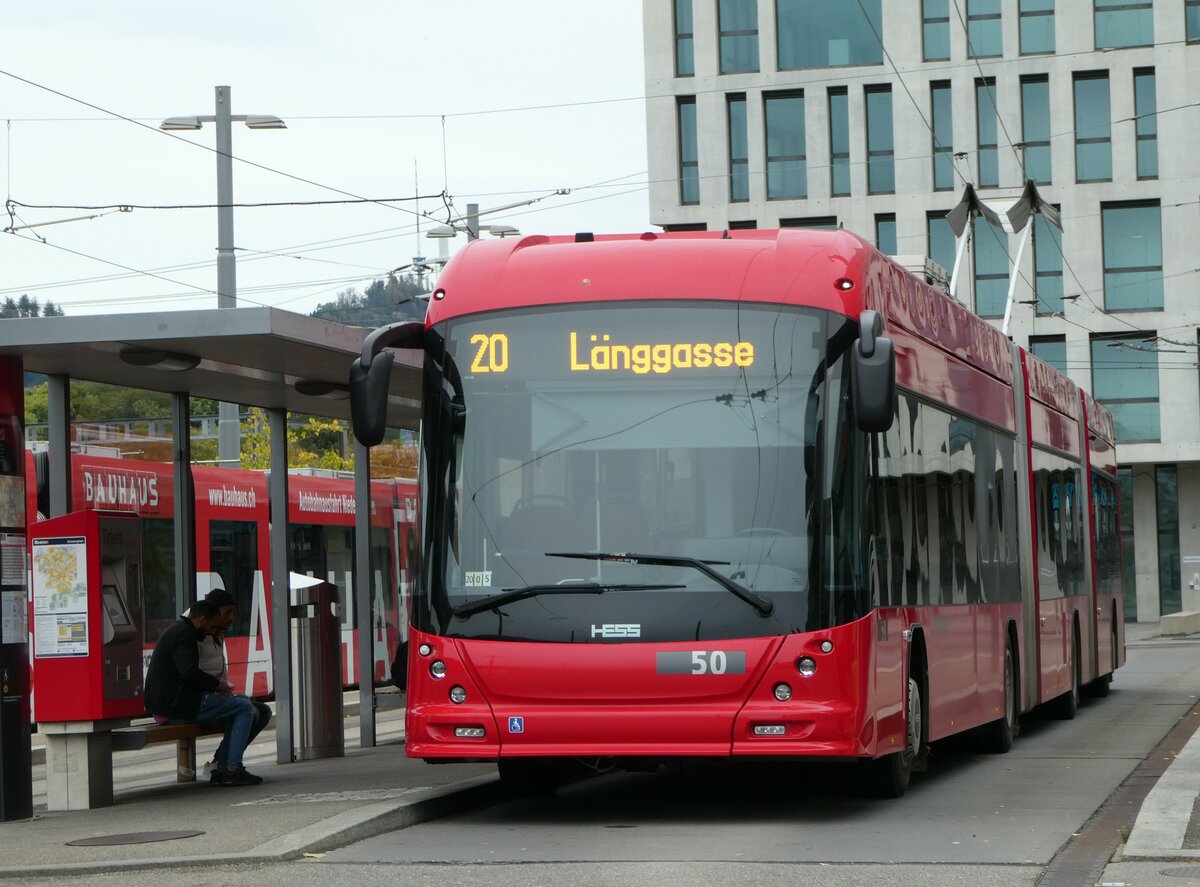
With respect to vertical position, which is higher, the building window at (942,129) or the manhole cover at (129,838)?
the building window at (942,129)

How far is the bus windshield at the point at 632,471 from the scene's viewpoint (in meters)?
10.2

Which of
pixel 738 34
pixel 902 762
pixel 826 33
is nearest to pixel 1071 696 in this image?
pixel 902 762

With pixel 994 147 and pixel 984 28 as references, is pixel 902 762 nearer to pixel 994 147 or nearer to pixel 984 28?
pixel 994 147

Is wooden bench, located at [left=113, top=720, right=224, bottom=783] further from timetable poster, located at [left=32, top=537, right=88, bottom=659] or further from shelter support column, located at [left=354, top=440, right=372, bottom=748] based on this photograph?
shelter support column, located at [left=354, top=440, right=372, bottom=748]

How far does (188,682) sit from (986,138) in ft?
122

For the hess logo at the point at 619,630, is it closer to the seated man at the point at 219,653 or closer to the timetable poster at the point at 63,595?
the timetable poster at the point at 63,595

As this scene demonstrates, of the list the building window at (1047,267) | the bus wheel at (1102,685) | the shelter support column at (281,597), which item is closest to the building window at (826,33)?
the building window at (1047,267)

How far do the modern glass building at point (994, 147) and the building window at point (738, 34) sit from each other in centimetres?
5

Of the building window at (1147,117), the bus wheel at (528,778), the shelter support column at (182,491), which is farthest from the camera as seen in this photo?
the building window at (1147,117)

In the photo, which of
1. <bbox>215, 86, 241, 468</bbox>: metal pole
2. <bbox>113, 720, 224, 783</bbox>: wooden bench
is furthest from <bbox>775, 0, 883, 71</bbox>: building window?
<bbox>113, 720, 224, 783</bbox>: wooden bench

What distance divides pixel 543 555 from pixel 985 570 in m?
5.08

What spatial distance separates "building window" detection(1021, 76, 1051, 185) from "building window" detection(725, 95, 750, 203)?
653 cm

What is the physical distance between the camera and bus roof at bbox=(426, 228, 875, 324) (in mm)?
10727

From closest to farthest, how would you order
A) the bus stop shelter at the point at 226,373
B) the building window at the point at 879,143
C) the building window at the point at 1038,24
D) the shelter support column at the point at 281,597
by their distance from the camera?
1. the bus stop shelter at the point at 226,373
2. the shelter support column at the point at 281,597
3. the building window at the point at 1038,24
4. the building window at the point at 879,143
